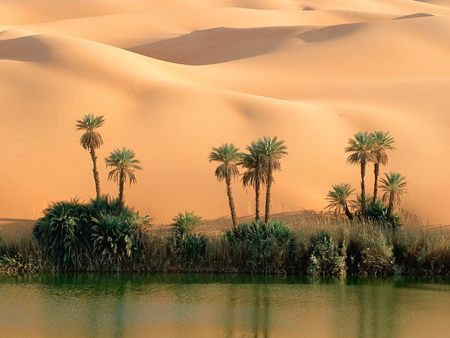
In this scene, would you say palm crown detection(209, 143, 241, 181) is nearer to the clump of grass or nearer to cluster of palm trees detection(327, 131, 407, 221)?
cluster of palm trees detection(327, 131, 407, 221)

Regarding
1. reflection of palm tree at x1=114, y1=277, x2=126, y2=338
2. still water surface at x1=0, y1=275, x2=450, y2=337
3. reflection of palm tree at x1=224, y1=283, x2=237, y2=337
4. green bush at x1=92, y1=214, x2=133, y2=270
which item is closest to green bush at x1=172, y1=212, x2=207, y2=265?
still water surface at x1=0, y1=275, x2=450, y2=337

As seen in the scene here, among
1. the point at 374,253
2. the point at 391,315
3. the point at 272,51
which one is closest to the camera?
the point at 391,315

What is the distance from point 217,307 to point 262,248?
7543 millimetres

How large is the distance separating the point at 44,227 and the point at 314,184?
49.5ft

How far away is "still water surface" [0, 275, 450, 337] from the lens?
87.3ft

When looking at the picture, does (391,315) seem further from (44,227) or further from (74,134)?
(74,134)

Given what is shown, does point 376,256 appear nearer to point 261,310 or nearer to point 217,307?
point 261,310

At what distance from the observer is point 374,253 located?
37.1m

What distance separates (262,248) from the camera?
37.5 metres

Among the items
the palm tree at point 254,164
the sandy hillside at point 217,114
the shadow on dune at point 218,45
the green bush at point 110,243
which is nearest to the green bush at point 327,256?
the palm tree at point 254,164

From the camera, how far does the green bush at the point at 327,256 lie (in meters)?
36.9

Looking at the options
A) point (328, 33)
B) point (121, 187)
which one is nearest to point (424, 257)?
point (121, 187)

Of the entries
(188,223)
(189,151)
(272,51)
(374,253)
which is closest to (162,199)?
(189,151)

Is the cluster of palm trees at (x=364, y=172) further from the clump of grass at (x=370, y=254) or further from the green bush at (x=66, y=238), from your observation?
the green bush at (x=66, y=238)
